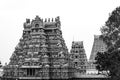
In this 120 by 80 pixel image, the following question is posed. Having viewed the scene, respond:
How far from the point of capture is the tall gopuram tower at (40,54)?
6919 cm

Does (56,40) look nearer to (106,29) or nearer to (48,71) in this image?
(48,71)

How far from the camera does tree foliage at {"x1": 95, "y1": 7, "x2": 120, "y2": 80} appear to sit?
3991cm

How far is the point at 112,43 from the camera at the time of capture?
41312 millimetres

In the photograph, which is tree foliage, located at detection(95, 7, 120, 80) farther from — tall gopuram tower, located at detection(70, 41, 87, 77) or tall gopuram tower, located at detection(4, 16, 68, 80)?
tall gopuram tower, located at detection(70, 41, 87, 77)

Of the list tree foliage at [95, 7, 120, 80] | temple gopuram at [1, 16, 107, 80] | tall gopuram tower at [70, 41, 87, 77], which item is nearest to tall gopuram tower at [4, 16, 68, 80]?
temple gopuram at [1, 16, 107, 80]

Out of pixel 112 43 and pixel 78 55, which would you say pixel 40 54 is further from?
pixel 112 43

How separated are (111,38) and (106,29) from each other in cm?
211

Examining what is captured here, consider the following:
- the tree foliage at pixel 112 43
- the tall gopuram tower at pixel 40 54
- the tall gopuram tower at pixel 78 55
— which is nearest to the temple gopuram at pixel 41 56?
the tall gopuram tower at pixel 40 54

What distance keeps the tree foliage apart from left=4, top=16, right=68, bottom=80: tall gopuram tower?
27.3m

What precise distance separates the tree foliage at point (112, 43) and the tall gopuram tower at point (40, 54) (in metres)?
27.3

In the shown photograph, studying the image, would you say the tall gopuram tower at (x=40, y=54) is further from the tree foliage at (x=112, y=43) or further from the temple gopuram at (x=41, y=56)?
the tree foliage at (x=112, y=43)

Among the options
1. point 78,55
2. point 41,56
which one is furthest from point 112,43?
point 78,55

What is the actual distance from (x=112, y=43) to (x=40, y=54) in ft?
104

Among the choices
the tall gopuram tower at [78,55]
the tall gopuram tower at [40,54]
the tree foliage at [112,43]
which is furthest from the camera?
the tall gopuram tower at [78,55]
